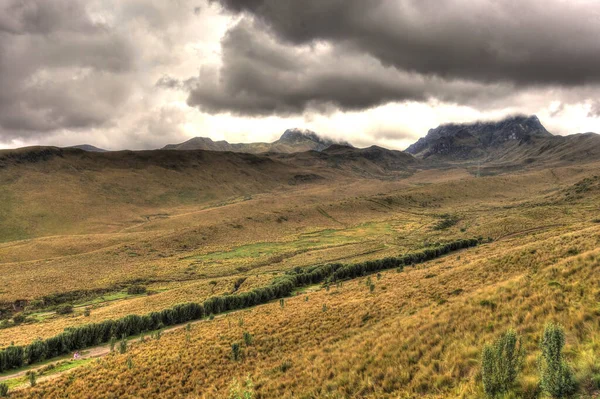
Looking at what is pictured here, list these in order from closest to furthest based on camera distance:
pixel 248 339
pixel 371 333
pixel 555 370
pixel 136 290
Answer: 1. pixel 555 370
2. pixel 371 333
3. pixel 248 339
4. pixel 136 290

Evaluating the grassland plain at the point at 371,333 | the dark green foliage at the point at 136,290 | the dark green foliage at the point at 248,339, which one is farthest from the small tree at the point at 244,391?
the dark green foliage at the point at 136,290

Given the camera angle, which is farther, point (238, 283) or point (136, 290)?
point (136, 290)

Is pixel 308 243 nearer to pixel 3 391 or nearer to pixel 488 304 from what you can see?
pixel 3 391

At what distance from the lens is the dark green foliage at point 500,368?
9547mm

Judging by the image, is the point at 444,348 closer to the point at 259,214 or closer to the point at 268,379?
the point at 268,379

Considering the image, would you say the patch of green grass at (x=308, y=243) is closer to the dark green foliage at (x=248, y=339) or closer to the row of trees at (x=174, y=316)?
the row of trees at (x=174, y=316)

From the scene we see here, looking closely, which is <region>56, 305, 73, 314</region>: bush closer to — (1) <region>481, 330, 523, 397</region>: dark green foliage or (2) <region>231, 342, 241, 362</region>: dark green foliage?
(2) <region>231, 342, 241, 362</region>: dark green foliage

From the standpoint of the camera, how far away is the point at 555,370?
850cm

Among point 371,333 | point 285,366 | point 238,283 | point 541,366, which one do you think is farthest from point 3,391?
point 238,283

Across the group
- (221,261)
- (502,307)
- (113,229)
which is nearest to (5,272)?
(221,261)

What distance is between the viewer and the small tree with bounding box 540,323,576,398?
8.38 m

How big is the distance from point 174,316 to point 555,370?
4188 cm

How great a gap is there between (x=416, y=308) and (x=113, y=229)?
187727 mm

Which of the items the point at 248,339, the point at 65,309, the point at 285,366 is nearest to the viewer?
the point at 285,366
